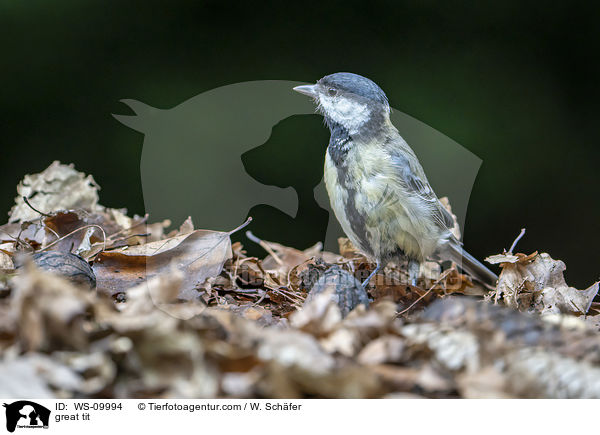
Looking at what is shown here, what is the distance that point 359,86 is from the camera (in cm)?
166

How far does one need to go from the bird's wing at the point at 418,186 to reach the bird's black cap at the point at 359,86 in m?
0.18

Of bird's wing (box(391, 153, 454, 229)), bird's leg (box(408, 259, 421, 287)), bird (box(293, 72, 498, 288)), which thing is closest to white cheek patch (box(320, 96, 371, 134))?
bird (box(293, 72, 498, 288))

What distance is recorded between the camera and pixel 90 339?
0.71 metres

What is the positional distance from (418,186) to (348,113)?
0.31 metres

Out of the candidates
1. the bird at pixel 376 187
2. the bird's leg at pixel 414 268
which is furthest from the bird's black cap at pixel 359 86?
the bird's leg at pixel 414 268

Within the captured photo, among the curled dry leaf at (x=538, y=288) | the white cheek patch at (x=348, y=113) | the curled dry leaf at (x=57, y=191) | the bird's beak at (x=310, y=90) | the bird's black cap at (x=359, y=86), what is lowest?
the curled dry leaf at (x=57, y=191)

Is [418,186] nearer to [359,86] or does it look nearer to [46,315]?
[359,86]

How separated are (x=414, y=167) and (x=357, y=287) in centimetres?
84

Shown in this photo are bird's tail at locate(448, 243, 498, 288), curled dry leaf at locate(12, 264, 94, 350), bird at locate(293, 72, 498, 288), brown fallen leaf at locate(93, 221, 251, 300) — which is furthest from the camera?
bird's tail at locate(448, 243, 498, 288)

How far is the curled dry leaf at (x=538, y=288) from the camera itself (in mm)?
1262

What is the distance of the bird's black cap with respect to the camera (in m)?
1.65

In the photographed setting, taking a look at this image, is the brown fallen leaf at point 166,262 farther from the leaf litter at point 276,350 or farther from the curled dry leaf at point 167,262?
the leaf litter at point 276,350

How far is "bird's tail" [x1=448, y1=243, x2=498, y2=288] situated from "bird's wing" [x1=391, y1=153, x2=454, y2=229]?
76mm
